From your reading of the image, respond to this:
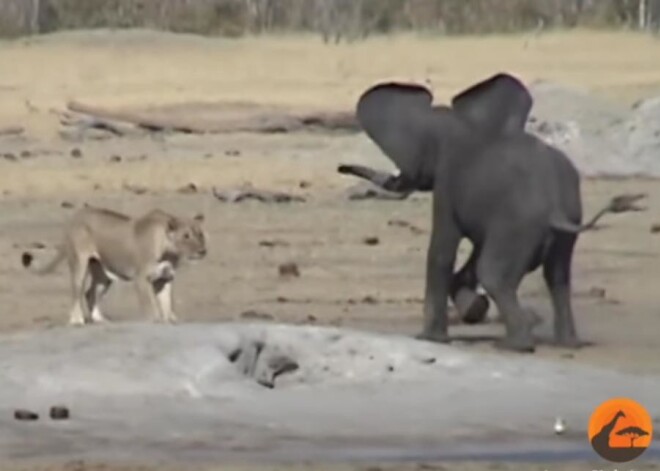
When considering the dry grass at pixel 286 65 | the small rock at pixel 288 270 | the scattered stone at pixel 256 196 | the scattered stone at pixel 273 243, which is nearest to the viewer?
the small rock at pixel 288 270

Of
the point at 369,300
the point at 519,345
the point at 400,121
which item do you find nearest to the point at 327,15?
the point at 369,300

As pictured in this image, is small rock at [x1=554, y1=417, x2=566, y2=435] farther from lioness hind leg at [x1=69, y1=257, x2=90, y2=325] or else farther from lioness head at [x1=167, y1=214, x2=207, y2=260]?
lioness hind leg at [x1=69, y1=257, x2=90, y2=325]

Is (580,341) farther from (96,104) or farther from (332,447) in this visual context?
(96,104)

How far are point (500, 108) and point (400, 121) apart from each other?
0.63m

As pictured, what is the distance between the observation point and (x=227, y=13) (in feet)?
107

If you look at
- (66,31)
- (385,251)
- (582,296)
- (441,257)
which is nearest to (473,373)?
(441,257)

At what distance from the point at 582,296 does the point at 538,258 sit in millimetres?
2856

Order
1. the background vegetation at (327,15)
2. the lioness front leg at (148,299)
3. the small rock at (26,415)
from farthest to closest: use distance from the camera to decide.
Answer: the background vegetation at (327,15)
the lioness front leg at (148,299)
the small rock at (26,415)

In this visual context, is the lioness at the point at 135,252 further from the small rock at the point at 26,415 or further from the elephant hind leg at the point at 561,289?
the small rock at the point at 26,415

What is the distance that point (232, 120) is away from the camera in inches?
1027

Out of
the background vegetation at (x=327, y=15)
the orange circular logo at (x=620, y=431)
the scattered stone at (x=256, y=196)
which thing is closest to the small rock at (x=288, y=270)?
the scattered stone at (x=256, y=196)

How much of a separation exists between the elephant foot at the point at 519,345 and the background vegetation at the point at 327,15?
1697 cm

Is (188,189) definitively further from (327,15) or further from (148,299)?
(327,15)

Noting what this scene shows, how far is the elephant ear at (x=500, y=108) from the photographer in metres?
14.4
